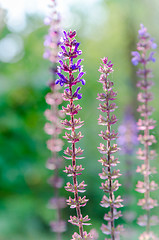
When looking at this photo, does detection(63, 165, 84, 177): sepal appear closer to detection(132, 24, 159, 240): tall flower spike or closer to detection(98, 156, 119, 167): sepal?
detection(98, 156, 119, 167): sepal

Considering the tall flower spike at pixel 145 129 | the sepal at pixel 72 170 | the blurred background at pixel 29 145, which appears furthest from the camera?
the blurred background at pixel 29 145

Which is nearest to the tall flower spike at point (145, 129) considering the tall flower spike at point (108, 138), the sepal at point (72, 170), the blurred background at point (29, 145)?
the tall flower spike at point (108, 138)

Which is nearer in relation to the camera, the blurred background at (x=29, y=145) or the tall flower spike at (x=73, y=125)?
the tall flower spike at (x=73, y=125)

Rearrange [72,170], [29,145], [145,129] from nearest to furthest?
[72,170] < [145,129] < [29,145]

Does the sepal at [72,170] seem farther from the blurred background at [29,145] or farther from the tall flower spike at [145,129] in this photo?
the blurred background at [29,145]

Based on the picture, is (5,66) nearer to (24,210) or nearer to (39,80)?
(39,80)

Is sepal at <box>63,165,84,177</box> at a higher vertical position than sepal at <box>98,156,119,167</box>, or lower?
lower

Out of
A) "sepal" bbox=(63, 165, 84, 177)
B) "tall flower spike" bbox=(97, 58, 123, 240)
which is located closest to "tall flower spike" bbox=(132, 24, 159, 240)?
"tall flower spike" bbox=(97, 58, 123, 240)

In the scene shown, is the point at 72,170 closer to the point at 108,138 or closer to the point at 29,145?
the point at 108,138

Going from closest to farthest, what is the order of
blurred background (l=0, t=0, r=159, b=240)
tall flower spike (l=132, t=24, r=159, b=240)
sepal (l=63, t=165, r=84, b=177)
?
sepal (l=63, t=165, r=84, b=177), tall flower spike (l=132, t=24, r=159, b=240), blurred background (l=0, t=0, r=159, b=240)

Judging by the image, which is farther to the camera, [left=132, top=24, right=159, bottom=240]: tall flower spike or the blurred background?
the blurred background

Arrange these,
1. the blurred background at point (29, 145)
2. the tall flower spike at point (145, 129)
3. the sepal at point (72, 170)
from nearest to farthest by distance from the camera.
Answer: the sepal at point (72, 170) → the tall flower spike at point (145, 129) → the blurred background at point (29, 145)

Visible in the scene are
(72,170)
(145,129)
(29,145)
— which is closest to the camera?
(72,170)

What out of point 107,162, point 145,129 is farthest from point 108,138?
point 145,129
